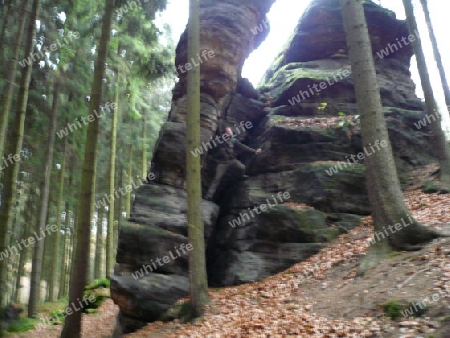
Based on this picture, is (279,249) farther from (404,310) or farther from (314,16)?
(314,16)

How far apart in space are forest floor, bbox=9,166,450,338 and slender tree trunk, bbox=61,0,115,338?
1.87m

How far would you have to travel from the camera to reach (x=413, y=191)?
10773 mm

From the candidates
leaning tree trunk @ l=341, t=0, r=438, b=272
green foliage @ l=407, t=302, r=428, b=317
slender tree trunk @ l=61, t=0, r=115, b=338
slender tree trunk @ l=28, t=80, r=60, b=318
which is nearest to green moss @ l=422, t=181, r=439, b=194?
leaning tree trunk @ l=341, t=0, r=438, b=272

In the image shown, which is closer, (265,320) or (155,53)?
(265,320)

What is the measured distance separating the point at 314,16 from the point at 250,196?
10785 mm

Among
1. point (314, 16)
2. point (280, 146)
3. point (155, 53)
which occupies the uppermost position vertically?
point (314, 16)

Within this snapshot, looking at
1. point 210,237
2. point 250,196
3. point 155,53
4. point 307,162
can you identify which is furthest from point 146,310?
point 155,53

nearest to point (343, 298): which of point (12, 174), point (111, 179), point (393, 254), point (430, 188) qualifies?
point (393, 254)

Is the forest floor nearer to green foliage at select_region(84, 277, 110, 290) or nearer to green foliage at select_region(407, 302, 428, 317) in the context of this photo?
green foliage at select_region(407, 302, 428, 317)

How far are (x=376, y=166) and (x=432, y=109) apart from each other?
239 inches

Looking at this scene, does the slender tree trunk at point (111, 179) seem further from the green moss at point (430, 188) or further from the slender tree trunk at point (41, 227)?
the green moss at point (430, 188)

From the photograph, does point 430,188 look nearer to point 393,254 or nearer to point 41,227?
point 393,254

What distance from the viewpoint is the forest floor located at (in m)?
4.13

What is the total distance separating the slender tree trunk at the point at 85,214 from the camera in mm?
6414
